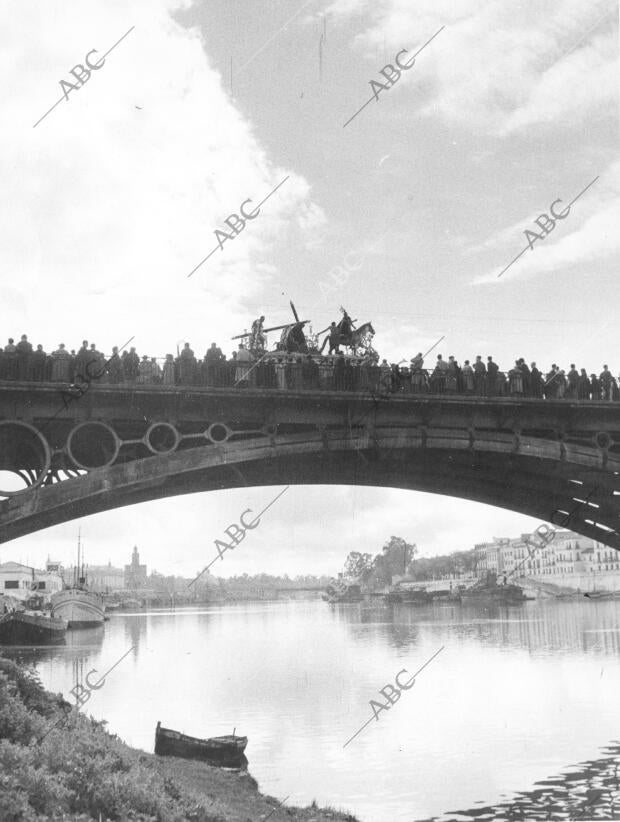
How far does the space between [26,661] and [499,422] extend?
34.7 m

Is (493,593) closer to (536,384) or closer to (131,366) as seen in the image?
(536,384)

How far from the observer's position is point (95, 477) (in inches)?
766

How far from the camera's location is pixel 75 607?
3132 inches

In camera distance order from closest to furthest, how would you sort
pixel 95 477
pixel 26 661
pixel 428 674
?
pixel 95 477, pixel 428 674, pixel 26 661

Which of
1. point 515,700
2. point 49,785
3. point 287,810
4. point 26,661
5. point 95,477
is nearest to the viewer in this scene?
point 49,785

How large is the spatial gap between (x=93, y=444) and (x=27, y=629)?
42.6 meters

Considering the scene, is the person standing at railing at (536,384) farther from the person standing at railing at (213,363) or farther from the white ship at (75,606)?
the white ship at (75,606)

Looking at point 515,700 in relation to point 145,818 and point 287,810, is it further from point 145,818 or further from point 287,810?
point 145,818

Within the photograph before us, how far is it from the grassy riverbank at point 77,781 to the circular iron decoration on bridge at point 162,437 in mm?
5758

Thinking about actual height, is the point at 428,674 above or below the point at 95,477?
below

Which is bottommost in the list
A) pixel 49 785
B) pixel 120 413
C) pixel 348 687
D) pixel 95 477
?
pixel 348 687

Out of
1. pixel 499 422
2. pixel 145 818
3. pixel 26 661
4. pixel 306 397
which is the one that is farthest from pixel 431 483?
pixel 26 661

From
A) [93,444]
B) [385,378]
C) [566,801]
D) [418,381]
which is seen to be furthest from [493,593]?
[566,801]

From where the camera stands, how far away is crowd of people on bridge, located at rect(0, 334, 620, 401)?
2050 centimetres
